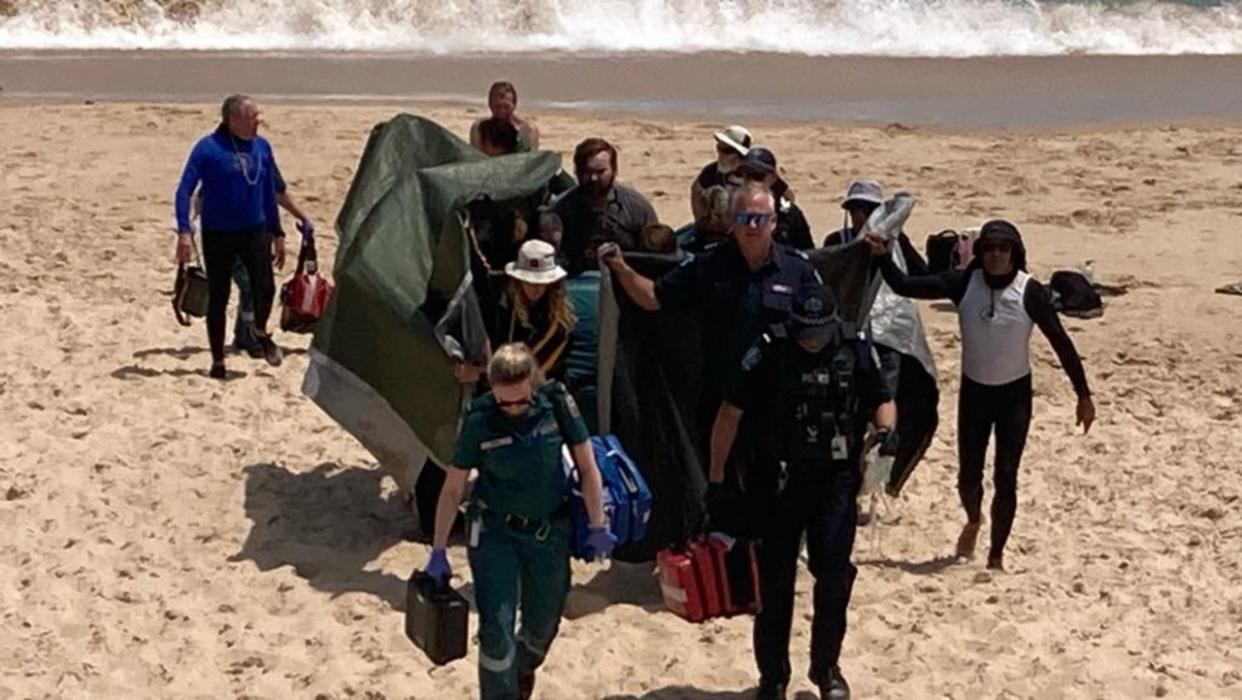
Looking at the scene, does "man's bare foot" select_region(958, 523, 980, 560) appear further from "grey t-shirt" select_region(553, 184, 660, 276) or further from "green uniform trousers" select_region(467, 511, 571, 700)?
"green uniform trousers" select_region(467, 511, 571, 700)

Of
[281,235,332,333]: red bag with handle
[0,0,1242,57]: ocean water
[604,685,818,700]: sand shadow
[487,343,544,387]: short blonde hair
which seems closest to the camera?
[487,343,544,387]: short blonde hair

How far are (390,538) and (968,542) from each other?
8.06 feet

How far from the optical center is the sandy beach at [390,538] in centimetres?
746

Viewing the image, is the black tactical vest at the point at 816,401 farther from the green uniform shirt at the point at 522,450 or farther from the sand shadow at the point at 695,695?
the sand shadow at the point at 695,695

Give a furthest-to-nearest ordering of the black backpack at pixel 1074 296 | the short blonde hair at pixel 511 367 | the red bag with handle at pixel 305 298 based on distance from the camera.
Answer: the black backpack at pixel 1074 296 < the red bag with handle at pixel 305 298 < the short blonde hair at pixel 511 367

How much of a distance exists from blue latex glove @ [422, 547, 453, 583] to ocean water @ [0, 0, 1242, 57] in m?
25.7

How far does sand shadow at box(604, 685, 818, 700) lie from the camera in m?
7.24

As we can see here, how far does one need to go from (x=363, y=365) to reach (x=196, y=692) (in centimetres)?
171

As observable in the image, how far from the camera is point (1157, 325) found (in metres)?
12.9

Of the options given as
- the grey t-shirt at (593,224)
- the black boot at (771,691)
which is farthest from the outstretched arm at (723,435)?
the grey t-shirt at (593,224)

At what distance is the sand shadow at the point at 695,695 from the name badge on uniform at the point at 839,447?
44.3 inches

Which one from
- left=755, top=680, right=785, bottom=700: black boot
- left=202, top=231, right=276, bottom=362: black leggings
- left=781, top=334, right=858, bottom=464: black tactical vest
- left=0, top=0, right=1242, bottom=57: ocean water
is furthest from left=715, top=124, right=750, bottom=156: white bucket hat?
left=0, top=0, right=1242, bottom=57: ocean water

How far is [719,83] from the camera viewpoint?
87.7ft

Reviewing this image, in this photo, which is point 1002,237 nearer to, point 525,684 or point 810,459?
point 810,459
